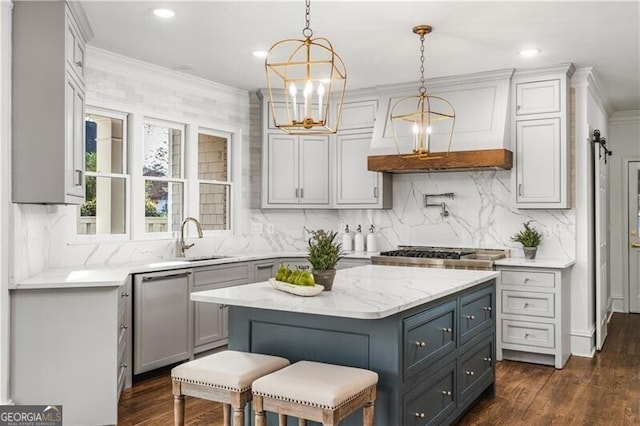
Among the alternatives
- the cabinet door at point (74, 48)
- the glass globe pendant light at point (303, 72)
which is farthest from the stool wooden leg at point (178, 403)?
the cabinet door at point (74, 48)

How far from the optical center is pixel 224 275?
5086mm

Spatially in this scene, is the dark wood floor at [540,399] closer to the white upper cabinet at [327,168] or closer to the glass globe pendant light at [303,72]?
the glass globe pendant light at [303,72]

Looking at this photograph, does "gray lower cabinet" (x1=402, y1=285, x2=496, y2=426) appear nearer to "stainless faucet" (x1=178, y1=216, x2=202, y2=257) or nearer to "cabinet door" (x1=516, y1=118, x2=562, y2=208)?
"cabinet door" (x1=516, y1=118, x2=562, y2=208)

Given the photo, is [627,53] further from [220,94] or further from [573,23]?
[220,94]

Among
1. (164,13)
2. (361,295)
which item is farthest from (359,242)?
(361,295)

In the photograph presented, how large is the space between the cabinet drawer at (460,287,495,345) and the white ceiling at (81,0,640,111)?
1855 mm

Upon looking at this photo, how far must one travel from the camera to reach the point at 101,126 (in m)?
4.81

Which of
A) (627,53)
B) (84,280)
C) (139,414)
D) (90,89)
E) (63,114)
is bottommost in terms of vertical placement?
(139,414)

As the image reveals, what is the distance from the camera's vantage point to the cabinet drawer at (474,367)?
3.45m

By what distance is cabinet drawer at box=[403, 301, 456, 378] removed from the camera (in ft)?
8.96

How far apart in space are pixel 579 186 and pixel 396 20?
2521mm

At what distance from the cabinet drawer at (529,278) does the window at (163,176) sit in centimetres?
305

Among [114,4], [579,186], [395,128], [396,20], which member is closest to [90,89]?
[114,4]

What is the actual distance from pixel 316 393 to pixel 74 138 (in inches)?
94.6
